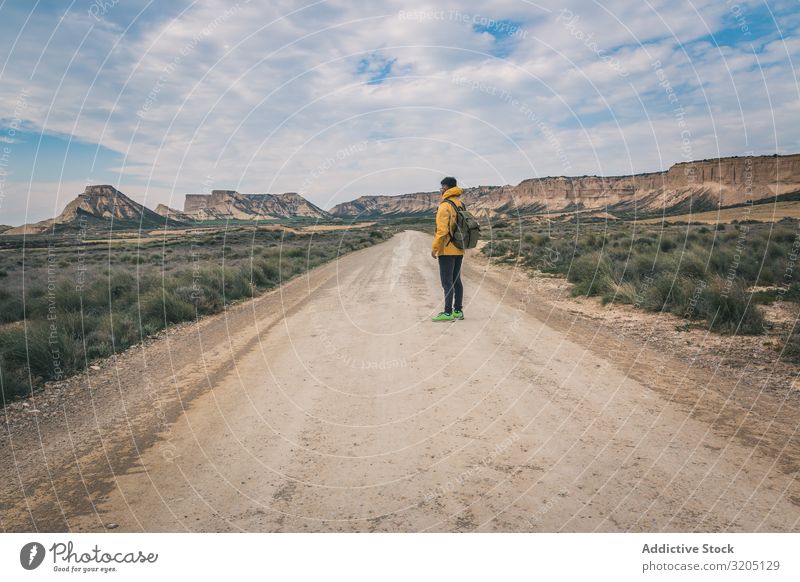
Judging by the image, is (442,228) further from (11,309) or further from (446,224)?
(11,309)

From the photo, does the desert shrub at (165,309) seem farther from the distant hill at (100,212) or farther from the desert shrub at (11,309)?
the distant hill at (100,212)

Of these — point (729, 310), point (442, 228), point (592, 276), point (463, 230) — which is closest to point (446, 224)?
point (442, 228)

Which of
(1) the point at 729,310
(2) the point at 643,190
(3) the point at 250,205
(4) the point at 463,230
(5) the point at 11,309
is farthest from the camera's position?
(3) the point at 250,205

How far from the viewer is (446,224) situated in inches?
318

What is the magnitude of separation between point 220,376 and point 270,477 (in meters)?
2.88

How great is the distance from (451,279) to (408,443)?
497 centimetres

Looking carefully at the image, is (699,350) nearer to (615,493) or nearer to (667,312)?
(667,312)

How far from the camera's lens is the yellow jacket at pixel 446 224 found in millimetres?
8062

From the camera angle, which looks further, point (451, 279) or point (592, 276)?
point (592, 276)

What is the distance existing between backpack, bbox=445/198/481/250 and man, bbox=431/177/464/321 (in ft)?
0.22

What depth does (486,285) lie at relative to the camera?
43.0 ft

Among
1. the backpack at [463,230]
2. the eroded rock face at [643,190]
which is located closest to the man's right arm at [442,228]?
the backpack at [463,230]

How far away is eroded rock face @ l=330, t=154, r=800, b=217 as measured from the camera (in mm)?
98750

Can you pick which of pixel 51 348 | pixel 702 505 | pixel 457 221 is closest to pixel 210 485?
pixel 702 505
